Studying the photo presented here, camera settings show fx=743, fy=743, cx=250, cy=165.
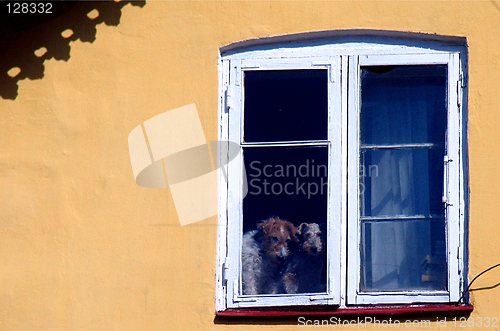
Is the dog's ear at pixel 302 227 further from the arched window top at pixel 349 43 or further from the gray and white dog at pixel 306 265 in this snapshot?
the arched window top at pixel 349 43

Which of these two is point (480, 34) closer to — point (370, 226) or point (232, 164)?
point (370, 226)

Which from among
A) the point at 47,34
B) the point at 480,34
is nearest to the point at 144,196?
the point at 47,34

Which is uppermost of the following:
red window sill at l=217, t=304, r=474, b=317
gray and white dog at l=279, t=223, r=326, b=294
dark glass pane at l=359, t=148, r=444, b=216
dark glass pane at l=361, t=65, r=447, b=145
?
dark glass pane at l=361, t=65, r=447, b=145

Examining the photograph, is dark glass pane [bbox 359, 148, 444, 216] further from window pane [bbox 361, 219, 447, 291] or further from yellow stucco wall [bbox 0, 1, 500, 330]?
yellow stucco wall [bbox 0, 1, 500, 330]

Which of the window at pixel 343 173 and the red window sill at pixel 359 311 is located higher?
the window at pixel 343 173

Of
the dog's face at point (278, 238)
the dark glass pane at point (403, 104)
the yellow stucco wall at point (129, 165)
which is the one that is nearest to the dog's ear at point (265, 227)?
the dog's face at point (278, 238)

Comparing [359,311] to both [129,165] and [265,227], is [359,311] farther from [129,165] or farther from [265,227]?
[129,165]

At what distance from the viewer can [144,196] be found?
4.20 metres

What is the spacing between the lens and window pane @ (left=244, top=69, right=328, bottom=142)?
169 inches

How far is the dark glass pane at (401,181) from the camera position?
13.7 feet

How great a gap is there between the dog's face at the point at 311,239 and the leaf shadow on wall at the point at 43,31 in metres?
1.66

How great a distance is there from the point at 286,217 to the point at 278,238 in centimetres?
13

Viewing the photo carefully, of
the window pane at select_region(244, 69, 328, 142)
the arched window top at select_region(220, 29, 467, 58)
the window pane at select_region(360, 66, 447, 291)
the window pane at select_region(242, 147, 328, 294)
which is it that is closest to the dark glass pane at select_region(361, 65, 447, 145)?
the window pane at select_region(360, 66, 447, 291)

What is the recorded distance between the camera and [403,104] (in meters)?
4.31
